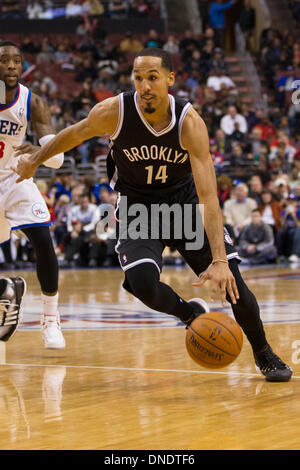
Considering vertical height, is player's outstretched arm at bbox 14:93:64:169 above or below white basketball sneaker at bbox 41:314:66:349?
above

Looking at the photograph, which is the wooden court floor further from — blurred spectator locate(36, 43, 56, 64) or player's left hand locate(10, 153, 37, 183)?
blurred spectator locate(36, 43, 56, 64)

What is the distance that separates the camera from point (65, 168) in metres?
18.1

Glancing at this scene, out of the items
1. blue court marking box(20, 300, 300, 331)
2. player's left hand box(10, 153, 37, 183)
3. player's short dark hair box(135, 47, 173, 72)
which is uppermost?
player's short dark hair box(135, 47, 173, 72)

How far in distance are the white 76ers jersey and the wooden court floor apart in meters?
1.40

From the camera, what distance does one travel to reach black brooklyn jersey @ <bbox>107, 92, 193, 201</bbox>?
500 centimetres

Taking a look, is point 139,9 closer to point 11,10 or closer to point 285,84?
point 11,10

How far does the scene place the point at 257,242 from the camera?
15.0 metres

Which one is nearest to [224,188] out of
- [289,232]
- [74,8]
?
[289,232]

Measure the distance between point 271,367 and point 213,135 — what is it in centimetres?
1345

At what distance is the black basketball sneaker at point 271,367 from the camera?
5074 millimetres

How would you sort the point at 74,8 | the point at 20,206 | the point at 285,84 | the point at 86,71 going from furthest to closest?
the point at 74,8, the point at 86,71, the point at 285,84, the point at 20,206

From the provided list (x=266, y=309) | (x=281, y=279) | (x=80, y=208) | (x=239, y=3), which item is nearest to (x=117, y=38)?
(x=239, y=3)

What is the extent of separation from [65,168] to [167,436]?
14.7 meters

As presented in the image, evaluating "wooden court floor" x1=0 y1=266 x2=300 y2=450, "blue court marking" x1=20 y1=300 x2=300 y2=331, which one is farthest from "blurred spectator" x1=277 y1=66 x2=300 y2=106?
"wooden court floor" x1=0 y1=266 x2=300 y2=450
